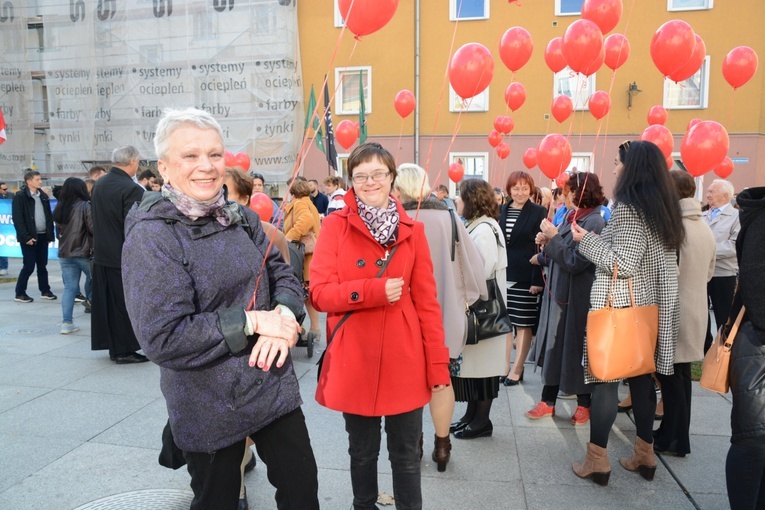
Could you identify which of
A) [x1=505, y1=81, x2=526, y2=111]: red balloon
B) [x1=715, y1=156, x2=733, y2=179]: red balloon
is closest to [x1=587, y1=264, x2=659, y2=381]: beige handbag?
[x1=715, y1=156, x2=733, y2=179]: red balloon

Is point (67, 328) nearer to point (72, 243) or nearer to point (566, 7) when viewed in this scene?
point (72, 243)

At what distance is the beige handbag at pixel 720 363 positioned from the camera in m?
2.50

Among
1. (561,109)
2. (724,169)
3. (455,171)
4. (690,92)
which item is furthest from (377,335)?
(690,92)

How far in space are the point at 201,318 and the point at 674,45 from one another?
17.2 feet

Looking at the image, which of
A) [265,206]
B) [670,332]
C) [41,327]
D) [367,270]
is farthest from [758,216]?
[41,327]

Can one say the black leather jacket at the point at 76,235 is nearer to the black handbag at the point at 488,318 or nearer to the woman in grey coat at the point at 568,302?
the black handbag at the point at 488,318

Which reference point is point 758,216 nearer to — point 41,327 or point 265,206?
point 265,206

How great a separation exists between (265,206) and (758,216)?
3.97 metres

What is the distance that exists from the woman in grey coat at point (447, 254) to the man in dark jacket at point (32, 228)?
757cm

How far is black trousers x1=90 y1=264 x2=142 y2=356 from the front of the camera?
5379 millimetres

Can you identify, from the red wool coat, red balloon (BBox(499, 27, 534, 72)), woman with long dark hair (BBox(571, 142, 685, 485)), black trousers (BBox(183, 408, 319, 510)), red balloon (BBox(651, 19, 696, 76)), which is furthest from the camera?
red balloon (BBox(499, 27, 534, 72))

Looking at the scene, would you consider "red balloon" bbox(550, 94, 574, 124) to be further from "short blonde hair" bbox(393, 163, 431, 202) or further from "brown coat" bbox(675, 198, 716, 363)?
"short blonde hair" bbox(393, 163, 431, 202)

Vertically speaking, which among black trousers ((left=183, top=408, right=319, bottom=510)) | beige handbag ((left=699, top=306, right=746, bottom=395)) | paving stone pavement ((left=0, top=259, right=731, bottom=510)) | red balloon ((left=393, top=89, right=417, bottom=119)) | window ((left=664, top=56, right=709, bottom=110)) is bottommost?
paving stone pavement ((left=0, top=259, right=731, bottom=510))

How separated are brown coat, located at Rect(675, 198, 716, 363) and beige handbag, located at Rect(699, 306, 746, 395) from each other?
81 cm
